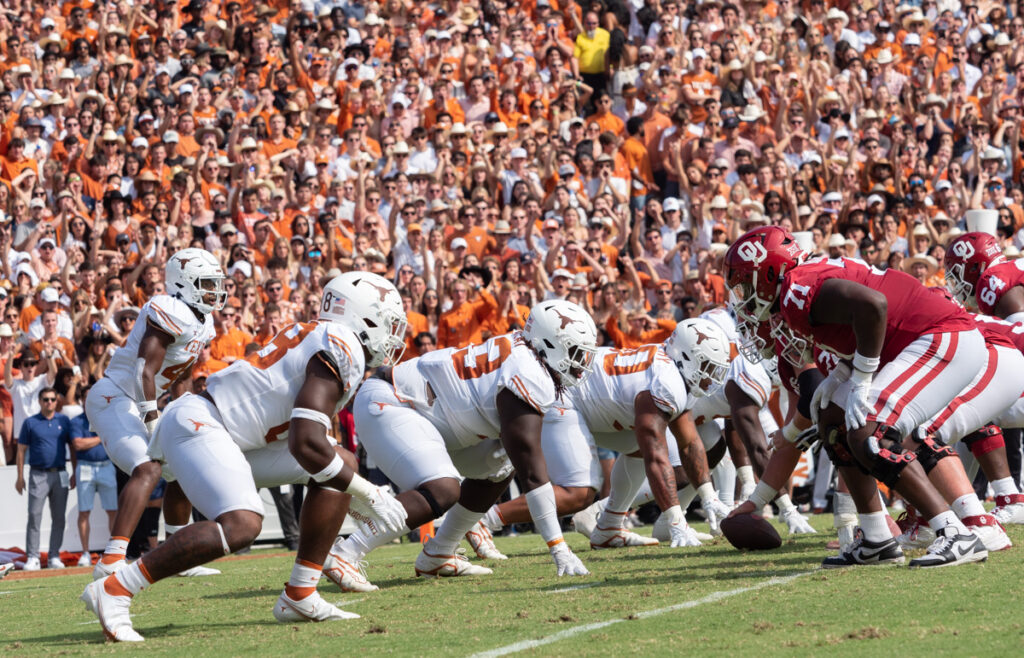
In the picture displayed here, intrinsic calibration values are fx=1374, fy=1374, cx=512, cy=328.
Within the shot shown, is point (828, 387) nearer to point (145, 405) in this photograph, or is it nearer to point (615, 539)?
point (615, 539)

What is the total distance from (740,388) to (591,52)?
34.8ft

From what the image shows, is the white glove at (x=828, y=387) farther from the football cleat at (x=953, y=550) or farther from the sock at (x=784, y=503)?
the sock at (x=784, y=503)

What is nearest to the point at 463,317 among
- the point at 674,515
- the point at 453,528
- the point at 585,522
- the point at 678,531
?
the point at 585,522

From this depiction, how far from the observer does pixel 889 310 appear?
694 cm

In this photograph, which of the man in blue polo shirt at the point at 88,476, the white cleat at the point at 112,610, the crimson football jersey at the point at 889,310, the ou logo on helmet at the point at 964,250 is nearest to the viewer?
the white cleat at the point at 112,610

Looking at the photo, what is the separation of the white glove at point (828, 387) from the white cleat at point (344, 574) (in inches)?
106

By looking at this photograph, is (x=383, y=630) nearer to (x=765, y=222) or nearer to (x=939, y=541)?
(x=939, y=541)

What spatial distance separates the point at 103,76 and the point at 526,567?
1096cm

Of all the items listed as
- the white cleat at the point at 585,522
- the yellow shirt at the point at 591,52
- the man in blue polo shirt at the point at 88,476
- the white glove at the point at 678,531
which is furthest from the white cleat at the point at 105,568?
the yellow shirt at the point at 591,52

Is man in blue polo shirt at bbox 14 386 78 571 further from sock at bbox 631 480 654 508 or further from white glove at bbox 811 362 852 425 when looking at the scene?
white glove at bbox 811 362 852 425

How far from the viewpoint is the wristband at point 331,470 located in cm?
597

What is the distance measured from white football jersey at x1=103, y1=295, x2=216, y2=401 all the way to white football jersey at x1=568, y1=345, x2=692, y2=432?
2687 mm

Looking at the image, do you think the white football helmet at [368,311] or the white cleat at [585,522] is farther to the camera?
the white cleat at [585,522]

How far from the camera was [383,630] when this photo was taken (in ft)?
19.1
